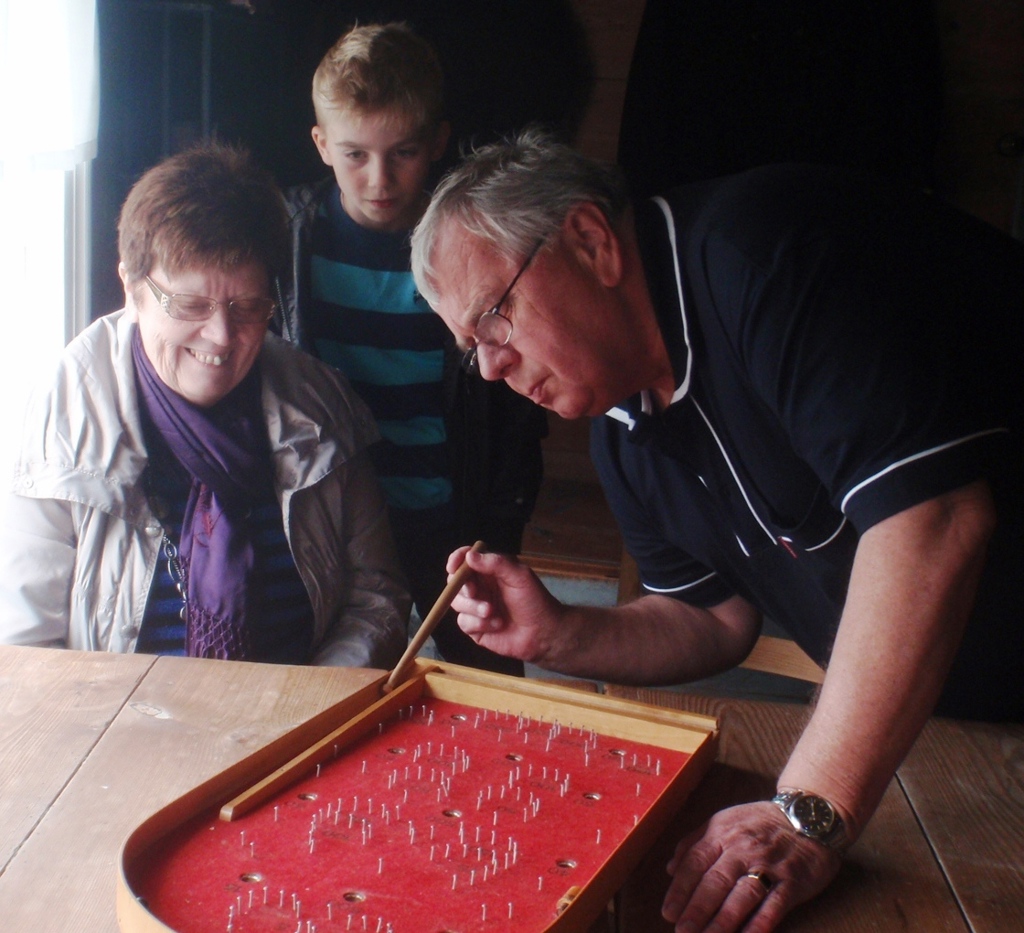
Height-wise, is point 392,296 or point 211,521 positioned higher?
point 392,296

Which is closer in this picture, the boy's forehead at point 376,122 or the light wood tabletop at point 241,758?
the light wood tabletop at point 241,758

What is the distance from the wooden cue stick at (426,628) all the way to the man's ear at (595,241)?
0.30 metres

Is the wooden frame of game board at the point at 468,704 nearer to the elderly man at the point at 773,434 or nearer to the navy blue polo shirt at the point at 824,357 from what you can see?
the elderly man at the point at 773,434

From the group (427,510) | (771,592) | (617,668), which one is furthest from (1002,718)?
(427,510)

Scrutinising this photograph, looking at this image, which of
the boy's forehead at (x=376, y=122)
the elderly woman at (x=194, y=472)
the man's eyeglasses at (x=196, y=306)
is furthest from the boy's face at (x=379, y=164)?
the man's eyeglasses at (x=196, y=306)

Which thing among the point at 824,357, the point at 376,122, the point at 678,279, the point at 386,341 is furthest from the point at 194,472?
the point at 824,357

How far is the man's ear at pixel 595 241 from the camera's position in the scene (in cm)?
105

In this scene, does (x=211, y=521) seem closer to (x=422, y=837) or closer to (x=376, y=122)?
(x=376, y=122)

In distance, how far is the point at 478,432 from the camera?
166 cm

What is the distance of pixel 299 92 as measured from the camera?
5.57 ft

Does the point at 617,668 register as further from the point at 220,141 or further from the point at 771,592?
the point at 220,141

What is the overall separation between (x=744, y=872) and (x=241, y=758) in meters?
0.42

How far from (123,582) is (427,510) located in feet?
1.50

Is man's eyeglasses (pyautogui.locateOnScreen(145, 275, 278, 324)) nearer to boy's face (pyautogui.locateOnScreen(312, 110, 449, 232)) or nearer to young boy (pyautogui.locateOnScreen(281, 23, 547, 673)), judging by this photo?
young boy (pyautogui.locateOnScreen(281, 23, 547, 673))
